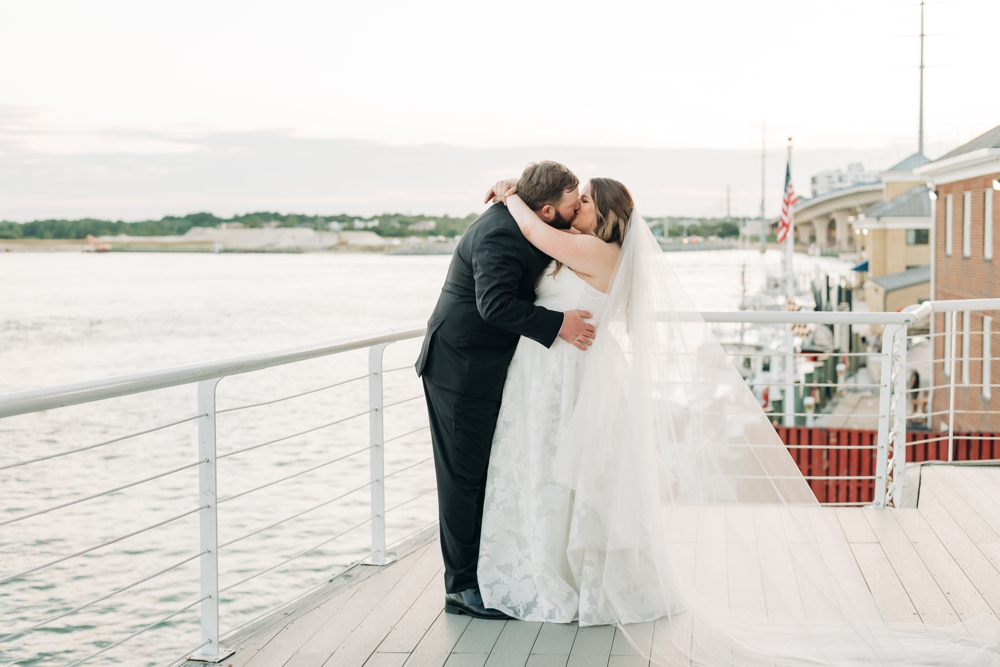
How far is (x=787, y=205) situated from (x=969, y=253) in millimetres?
6805

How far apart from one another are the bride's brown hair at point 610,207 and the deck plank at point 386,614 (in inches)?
59.2

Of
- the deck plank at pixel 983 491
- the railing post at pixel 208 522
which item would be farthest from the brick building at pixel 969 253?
the railing post at pixel 208 522

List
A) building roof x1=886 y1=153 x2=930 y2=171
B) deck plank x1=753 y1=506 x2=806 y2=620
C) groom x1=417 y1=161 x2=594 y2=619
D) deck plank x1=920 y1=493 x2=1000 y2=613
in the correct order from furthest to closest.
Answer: building roof x1=886 y1=153 x2=930 y2=171, deck plank x1=920 y1=493 x2=1000 y2=613, groom x1=417 y1=161 x2=594 y2=619, deck plank x1=753 y1=506 x2=806 y2=620

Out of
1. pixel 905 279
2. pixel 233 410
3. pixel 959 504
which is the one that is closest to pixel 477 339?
pixel 233 410

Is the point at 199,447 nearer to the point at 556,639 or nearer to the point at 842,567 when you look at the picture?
→ the point at 556,639

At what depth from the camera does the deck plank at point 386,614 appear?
8.96ft

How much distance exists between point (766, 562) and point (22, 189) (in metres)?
71.1

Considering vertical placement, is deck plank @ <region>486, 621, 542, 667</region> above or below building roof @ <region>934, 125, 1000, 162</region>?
below

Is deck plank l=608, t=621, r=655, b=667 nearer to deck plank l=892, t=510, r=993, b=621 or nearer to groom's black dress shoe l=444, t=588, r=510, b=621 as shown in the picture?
groom's black dress shoe l=444, t=588, r=510, b=621

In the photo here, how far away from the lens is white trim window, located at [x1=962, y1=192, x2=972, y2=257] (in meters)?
19.6

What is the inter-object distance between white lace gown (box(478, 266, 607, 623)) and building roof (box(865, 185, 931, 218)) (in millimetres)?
40748

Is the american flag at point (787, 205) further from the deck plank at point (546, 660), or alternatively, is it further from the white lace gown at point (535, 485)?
the deck plank at point (546, 660)

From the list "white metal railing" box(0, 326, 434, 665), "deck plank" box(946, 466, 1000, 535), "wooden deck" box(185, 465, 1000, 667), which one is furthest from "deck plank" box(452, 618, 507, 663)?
"deck plank" box(946, 466, 1000, 535)

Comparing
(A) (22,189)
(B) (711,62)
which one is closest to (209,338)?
(A) (22,189)
